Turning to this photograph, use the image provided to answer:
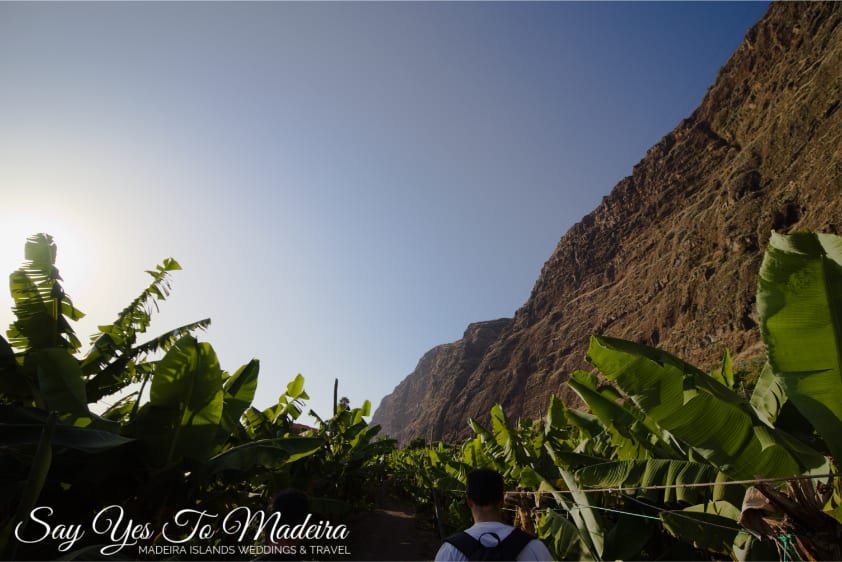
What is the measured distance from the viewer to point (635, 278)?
238ft

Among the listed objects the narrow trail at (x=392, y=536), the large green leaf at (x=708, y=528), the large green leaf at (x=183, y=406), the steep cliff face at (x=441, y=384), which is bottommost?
the narrow trail at (x=392, y=536)

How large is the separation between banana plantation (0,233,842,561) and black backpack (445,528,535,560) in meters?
0.91

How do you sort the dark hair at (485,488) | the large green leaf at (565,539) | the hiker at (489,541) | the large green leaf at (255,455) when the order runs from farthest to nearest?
the large green leaf at (255,455), the large green leaf at (565,539), the dark hair at (485,488), the hiker at (489,541)

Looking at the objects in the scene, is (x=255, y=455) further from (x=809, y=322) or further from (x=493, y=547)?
(x=809, y=322)

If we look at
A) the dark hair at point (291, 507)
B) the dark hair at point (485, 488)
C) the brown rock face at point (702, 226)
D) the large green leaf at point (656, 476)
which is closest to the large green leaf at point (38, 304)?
the dark hair at point (291, 507)

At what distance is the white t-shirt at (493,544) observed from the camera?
2629 mm

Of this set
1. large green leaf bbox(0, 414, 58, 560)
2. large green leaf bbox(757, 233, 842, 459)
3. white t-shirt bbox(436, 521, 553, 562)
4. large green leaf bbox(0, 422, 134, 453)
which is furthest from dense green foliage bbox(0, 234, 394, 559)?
large green leaf bbox(757, 233, 842, 459)

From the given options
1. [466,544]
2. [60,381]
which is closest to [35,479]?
[60,381]

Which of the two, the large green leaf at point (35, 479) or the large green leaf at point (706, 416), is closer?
the large green leaf at point (706, 416)

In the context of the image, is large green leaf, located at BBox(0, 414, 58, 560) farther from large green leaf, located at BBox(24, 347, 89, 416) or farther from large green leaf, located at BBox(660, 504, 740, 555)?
large green leaf, located at BBox(660, 504, 740, 555)

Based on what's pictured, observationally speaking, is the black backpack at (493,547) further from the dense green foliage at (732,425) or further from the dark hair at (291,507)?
the dark hair at (291,507)

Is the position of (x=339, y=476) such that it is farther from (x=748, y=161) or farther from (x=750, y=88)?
(x=750, y=88)

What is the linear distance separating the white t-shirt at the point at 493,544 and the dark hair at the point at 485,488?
14 centimetres

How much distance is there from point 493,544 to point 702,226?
68.3 m
